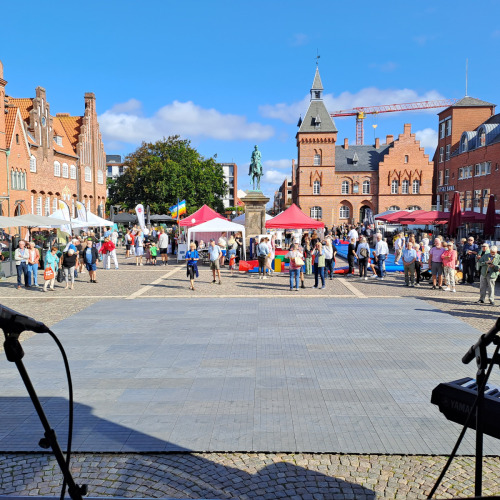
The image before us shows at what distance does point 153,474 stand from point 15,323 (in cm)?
310

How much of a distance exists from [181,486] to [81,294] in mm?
11776

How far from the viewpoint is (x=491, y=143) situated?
44.4 meters

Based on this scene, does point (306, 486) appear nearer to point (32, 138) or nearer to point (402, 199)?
point (32, 138)

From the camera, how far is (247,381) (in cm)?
703

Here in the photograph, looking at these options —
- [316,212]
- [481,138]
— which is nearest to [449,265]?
[481,138]

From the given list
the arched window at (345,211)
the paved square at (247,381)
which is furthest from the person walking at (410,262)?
the arched window at (345,211)

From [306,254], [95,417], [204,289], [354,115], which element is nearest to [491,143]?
[306,254]

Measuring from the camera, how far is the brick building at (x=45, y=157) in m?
34.3

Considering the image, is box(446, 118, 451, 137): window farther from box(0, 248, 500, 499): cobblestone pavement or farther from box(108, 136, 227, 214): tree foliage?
box(0, 248, 500, 499): cobblestone pavement

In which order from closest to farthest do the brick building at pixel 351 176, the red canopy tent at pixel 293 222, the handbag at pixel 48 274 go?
the handbag at pixel 48 274 < the red canopy tent at pixel 293 222 < the brick building at pixel 351 176

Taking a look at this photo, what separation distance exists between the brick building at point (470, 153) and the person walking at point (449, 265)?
1050 inches

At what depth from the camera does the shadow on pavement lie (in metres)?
4.27

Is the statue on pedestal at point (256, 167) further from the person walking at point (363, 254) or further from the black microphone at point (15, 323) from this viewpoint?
the black microphone at point (15, 323)

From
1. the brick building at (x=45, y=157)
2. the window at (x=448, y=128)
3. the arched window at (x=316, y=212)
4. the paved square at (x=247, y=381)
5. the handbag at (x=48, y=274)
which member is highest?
the window at (x=448, y=128)
